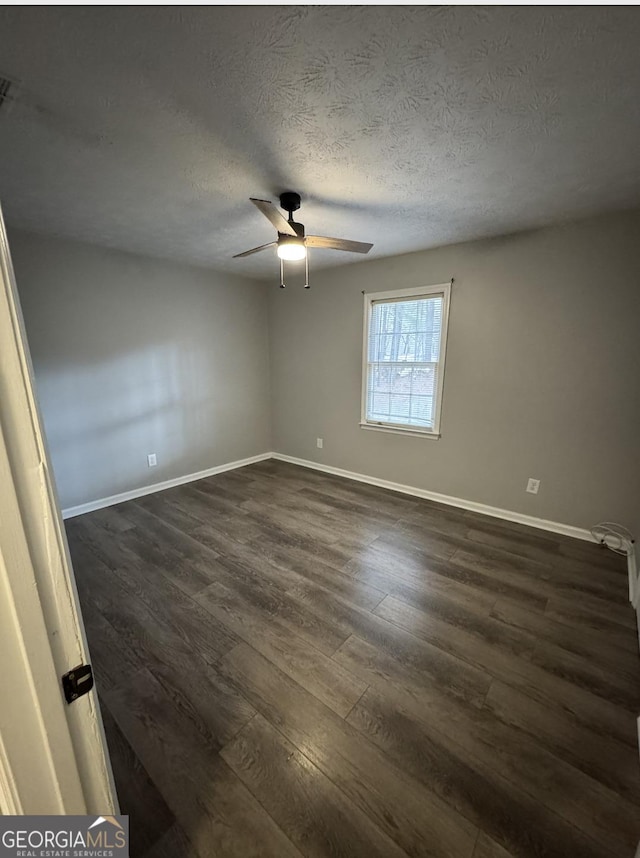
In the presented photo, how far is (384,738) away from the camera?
1291 mm

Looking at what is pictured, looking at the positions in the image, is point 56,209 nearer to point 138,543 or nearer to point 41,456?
point 138,543

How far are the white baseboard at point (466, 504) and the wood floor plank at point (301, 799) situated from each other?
2.55m

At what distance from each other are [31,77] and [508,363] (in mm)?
3254

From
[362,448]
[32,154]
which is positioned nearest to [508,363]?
[362,448]

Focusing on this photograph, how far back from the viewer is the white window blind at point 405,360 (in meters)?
3.24

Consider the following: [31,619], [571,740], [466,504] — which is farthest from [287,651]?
[466,504]

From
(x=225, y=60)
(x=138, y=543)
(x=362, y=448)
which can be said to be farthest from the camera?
(x=362, y=448)

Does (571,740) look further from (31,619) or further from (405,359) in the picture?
(405,359)

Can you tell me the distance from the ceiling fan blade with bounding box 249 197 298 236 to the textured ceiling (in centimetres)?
25

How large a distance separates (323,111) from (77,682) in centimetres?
199

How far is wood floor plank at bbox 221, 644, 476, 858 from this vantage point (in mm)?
1024

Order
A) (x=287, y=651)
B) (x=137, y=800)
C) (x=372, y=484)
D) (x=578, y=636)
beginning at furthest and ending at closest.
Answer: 1. (x=372, y=484)
2. (x=578, y=636)
3. (x=287, y=651)
4. (x=137, y=800)

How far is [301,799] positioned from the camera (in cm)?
111

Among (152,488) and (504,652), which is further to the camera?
(152,488)
